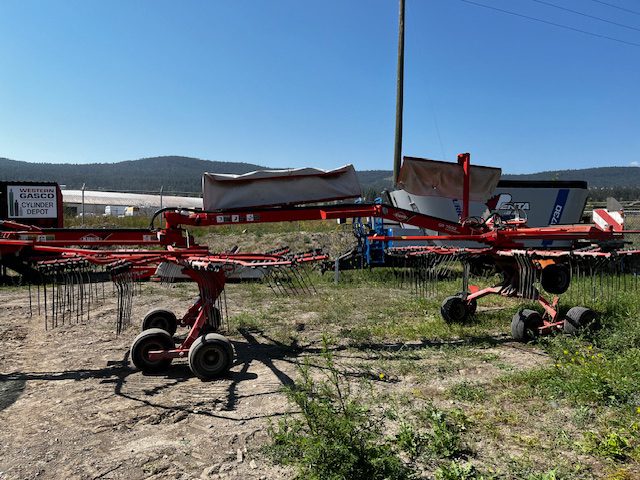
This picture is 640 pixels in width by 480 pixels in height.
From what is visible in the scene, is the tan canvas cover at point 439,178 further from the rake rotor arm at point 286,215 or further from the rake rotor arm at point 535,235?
the rake rotor arm at point 535,235

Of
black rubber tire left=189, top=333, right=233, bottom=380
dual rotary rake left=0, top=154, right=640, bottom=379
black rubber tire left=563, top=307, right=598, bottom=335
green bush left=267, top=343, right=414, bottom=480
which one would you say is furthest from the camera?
black rubber tire left=563, top=307, right=598, bottom=335

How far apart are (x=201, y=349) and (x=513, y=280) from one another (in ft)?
15.2

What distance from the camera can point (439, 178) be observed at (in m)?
7.18

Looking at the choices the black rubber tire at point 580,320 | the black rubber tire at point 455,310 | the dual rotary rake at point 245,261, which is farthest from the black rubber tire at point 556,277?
the black rubber tire at point 455,310

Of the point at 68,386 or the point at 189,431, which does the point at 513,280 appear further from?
the point at 68,386

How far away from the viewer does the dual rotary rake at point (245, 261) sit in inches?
218

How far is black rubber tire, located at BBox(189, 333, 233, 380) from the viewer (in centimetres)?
542

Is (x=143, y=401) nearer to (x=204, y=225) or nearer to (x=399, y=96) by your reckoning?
(x=204, y=225)

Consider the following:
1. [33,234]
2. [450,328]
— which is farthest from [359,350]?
[33,234]

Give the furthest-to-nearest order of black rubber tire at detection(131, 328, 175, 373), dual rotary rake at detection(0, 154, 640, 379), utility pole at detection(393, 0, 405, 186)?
utility pole at detection(393, 0, 405, 186) < black rubber tire at detection(131, 328, 175, 373) < dual rotary rake at detection(0, 154, 640, 379)

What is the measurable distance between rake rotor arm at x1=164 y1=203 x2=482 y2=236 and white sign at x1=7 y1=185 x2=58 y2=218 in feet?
31.7

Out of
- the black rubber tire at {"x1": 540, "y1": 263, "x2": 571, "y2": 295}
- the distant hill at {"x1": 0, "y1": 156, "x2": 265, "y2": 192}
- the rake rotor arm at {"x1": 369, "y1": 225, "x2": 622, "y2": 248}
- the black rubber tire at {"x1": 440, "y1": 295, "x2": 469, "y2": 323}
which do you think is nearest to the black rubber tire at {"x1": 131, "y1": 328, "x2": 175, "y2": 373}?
the rake rotor arm at {"x1": 369, "y1": 225, "x2": 622, "y2": 248}

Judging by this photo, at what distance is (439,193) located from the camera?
7.26 metres

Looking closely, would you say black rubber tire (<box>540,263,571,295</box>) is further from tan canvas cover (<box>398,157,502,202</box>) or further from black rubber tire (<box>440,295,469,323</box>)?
tan canvas cover (<box>398,157,502,202</box>)
